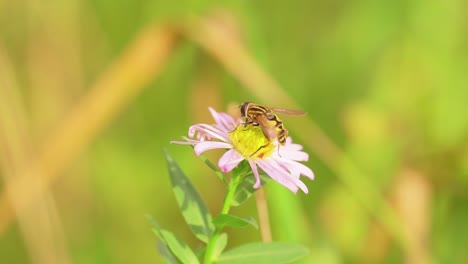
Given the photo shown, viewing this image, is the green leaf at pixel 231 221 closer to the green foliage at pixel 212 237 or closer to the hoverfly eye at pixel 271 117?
the green foliage at pixel 212 237

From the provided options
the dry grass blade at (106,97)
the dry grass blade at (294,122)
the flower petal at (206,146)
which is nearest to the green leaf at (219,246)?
the flower petal at (206,146)

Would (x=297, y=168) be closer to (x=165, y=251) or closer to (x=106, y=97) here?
(x=165, y=251)

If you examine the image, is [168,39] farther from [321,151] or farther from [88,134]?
[321,151]

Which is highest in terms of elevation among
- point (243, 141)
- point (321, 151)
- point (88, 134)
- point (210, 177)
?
point (88, 134)

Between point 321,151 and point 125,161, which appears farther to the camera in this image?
point 125,161

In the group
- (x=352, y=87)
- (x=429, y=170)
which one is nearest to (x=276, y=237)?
(x=429, y=170)

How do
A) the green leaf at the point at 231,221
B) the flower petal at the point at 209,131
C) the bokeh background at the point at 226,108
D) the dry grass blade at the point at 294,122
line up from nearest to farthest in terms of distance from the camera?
the green leaf at the point at 231,221
the flower petal at the point at 209,131
the dry grass blade at the point at 294,122
the bokeh background at the point at 226,108

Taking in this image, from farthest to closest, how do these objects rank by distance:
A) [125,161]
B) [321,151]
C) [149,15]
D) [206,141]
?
[149,15] → [125,161] → [321,151] → [206,141]

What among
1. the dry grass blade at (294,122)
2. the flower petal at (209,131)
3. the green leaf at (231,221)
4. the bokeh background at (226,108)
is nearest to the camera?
the green leaf at (231,221)
